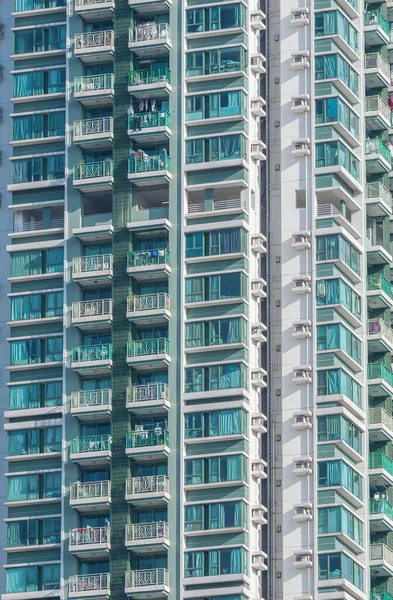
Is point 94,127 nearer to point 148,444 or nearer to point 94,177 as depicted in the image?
point 94,177

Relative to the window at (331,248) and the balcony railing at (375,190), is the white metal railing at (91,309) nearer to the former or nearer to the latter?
the window at (331,248)

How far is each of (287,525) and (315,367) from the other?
10.8 metres

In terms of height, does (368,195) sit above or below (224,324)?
Result: above

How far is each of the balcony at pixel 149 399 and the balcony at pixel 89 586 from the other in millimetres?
11051

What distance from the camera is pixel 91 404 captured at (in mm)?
170625

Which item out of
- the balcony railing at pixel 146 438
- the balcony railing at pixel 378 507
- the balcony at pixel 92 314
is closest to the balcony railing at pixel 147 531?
the balcony railing at pixel 146 438

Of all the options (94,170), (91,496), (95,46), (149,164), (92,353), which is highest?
(95,46)

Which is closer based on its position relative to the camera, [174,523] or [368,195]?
[174,523]

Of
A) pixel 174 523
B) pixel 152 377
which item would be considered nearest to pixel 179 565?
pixel 174 523

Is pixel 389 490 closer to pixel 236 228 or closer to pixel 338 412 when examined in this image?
pixel 338 412

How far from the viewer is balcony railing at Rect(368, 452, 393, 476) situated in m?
176

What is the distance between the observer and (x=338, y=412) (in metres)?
172

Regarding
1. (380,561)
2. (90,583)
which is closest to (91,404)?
(90,583)

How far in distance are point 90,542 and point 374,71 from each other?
4058cm
